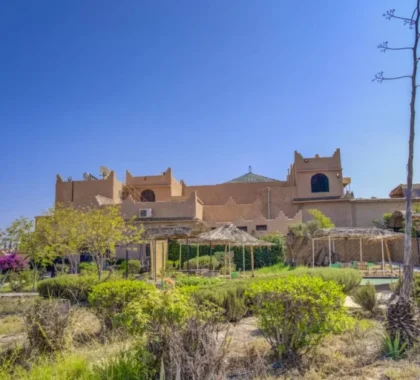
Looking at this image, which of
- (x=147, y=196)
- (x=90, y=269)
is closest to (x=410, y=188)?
(x=90, y=269)

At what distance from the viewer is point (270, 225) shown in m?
29.0

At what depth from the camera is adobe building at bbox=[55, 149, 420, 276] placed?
30.6m

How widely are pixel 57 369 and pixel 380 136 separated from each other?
8.41m

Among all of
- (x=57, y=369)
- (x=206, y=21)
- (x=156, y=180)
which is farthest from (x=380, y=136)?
(x=156, y=180)

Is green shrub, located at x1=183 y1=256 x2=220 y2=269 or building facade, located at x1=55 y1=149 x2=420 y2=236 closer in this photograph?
green shrub, located at x1=183 y1=256 x2=220 y2=269

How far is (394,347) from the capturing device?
518 cm

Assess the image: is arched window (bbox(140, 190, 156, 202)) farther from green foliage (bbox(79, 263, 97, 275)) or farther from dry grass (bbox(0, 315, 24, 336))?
dry grass (bbox(0, 315, 24, 336))

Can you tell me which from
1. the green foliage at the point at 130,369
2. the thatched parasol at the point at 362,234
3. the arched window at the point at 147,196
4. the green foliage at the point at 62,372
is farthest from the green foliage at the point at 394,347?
the arched window at the point at 147,196

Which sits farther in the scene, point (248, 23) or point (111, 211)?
point (111, 211)

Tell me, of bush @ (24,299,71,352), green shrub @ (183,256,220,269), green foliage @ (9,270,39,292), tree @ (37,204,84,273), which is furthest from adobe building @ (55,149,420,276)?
bush @ (24,299,71,352)

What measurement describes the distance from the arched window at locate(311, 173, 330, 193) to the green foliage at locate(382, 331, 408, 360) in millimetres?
29802

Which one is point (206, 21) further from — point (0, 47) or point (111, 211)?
point (111, 211)

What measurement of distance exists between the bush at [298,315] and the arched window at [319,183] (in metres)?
30.2

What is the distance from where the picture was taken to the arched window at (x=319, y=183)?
34.4m
